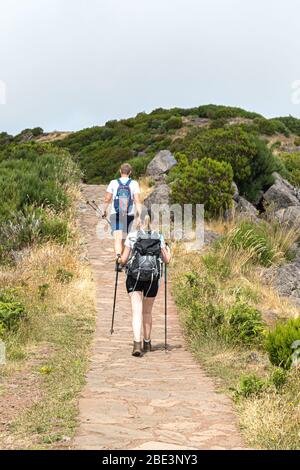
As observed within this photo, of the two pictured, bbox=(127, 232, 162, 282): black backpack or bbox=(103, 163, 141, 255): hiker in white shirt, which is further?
bbox=(103, 163, 141, 255): hiker in white shirt

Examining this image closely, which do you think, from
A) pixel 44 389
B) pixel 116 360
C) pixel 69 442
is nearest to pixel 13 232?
pixel 116 360

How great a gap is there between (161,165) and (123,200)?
41.1 feet

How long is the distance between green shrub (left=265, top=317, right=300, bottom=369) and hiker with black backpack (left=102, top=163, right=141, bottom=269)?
3.61m

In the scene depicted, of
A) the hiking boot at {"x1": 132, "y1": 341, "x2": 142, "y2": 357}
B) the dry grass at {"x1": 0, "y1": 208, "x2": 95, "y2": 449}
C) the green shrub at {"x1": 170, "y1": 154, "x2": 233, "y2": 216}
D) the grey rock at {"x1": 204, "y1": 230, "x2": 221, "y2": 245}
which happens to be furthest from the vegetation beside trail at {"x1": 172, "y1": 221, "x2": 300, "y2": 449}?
the dry grass at {"x1": 0, "y1": 208, "x2": 95, "y2": 449}

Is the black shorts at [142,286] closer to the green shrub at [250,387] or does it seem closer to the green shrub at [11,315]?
the green shrub at [11,315]

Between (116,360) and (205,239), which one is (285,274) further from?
(116,360)

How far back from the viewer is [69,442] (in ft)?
14.5

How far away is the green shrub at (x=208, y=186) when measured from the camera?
1609 centimetres

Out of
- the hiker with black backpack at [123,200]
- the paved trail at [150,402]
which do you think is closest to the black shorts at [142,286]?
the paved trail at [150,402]

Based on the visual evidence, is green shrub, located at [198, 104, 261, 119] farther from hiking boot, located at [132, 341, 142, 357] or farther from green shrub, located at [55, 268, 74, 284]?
hiking boot, located at [132, 341, 142, 357]

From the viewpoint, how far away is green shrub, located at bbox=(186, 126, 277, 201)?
18.0 m

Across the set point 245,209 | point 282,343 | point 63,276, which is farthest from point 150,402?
point 245,209

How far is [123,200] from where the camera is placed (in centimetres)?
1013

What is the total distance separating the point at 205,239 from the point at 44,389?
892 centimetres
